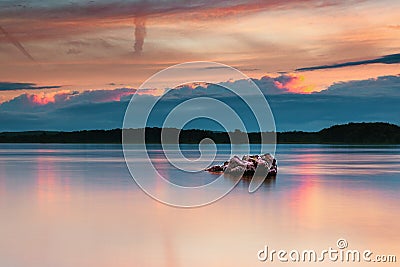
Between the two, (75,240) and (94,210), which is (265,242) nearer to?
(75,240)

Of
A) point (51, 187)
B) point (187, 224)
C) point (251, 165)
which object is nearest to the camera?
point (187, 224)

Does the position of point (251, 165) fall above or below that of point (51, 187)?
above

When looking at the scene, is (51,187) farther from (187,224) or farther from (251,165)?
(187,224)

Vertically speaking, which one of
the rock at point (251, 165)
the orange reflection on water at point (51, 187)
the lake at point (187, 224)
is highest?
the rock at point (251, 165)

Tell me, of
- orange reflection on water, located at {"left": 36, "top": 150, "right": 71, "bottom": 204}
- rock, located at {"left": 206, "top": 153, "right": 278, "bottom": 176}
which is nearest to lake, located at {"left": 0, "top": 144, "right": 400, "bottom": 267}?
orange reflection on water, located at {"left": 36, "top": 150, "right": 71, "bottom": 204}

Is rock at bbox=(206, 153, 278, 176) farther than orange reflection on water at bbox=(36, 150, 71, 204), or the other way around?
rock at bbox=(206, 153, 278, 176)

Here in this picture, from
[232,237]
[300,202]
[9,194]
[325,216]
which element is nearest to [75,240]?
[232,237]

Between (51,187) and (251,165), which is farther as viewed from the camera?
(251,165)

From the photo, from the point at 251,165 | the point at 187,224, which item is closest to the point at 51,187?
the point at 251,165

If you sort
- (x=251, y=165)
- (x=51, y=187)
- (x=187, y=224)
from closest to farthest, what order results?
(x=187, y=224), (x=51, y=187), (x=251, y=165)

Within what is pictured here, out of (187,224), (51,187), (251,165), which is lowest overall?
(187,224)

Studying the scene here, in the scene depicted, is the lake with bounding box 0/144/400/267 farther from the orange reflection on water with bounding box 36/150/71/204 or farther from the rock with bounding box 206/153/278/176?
the rock with bounding box 206/153/278/176

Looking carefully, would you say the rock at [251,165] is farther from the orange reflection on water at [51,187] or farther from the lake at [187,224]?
the orange reflection on water at [51,187]

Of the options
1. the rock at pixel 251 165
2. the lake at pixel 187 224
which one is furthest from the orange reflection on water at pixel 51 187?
the rock at pixel 251 165
